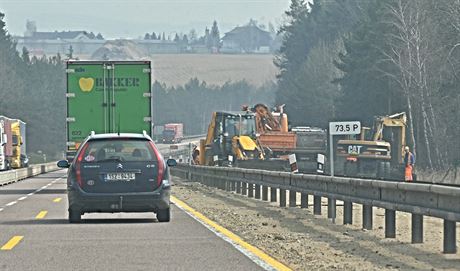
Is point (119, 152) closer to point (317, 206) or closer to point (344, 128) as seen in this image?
point (344, 128)

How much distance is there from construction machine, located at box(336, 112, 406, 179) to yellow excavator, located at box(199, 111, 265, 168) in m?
4.99

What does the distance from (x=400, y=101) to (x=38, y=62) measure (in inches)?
4725

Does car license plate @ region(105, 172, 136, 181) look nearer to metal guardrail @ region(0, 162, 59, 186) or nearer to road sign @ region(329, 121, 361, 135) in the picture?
road sign @ region(329, 121, 361, 135)

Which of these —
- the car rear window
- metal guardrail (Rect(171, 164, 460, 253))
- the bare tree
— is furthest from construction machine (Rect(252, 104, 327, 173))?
the car rear window

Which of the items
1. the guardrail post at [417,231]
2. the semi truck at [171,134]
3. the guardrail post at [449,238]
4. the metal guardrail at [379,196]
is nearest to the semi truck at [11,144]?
the metal guardrail at [379,196]

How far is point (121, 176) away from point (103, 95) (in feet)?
55.8

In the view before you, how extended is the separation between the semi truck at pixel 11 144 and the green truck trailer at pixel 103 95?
82.1ft

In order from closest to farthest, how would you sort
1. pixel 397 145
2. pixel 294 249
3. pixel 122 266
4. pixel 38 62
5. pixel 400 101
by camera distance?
pixel 122 266
pixel 294 249
pixel 397 145
pixel 400 101
pixel 38 62

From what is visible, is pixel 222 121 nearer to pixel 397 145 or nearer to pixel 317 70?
pixel 397 145

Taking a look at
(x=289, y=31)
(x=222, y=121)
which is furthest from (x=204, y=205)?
(x=289, y=31)

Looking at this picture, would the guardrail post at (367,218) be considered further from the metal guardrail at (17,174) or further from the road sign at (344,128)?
the metal guardrail at (17,174)

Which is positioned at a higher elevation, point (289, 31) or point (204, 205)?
point (289, 31)

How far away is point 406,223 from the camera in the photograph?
2223 cm

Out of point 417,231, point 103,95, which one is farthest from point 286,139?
point 417,231
